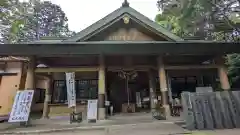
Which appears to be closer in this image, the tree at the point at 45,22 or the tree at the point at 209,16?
the tree at the point at 209,16

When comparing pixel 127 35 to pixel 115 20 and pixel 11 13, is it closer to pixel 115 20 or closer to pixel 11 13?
pixel 115 20

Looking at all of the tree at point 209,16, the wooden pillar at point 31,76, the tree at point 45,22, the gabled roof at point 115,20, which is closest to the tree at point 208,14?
the tree at point 209,16

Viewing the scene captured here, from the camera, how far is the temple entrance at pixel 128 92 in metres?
16.0

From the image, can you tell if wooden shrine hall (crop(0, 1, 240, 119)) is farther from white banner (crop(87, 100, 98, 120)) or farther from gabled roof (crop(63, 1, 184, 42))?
white banner (crop(87, 100, 98, 120))

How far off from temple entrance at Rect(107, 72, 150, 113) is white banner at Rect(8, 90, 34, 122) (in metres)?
6.77

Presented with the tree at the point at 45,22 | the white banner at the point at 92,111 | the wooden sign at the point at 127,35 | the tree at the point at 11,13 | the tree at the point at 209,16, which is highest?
the tree at the point at 45,22

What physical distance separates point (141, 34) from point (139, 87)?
498 cm

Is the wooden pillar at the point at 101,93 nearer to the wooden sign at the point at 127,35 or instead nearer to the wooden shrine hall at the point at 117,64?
the wooden shrine hall at the point at 117,64

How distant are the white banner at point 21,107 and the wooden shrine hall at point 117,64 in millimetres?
786

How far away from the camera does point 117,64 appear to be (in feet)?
45.2

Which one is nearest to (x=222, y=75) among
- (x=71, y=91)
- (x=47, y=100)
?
(x=71, y=91)

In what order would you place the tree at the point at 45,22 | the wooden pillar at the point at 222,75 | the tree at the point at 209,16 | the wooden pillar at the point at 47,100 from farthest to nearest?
the tree at the point at 45,22 → the wooden pillar at the point at 47,100 → the wooden pillar at the point at 222,75 → the tree at the point at 209,16

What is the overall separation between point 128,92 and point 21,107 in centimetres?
817

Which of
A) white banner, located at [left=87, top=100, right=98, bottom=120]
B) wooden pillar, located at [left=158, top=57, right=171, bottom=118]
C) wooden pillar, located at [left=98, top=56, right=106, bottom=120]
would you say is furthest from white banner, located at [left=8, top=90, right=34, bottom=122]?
wooden pillar, located at [left=158, top=57, right=171, bottom=118]
